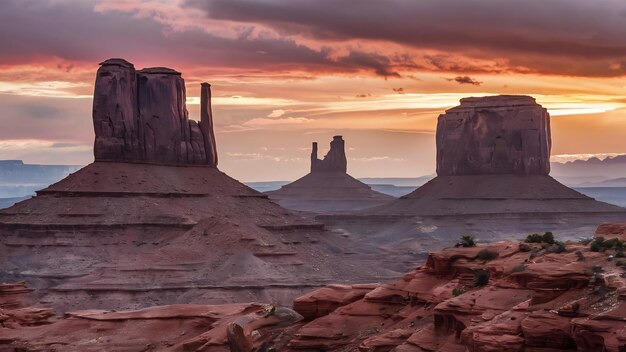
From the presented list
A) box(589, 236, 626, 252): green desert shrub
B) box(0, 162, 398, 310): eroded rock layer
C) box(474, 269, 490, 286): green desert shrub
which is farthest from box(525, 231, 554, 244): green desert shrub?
box(0, 162, 398, 310): eroded rock layer

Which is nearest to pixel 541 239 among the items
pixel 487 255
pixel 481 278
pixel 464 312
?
pixel 487 255

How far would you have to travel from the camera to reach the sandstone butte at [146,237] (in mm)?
148250

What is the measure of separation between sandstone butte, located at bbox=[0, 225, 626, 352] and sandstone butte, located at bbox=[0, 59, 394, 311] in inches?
2299

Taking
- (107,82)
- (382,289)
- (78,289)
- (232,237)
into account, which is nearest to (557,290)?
(382,289)

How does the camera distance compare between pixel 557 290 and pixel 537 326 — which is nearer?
pixel 537 326

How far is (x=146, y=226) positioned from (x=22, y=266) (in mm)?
18396

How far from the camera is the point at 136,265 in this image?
507 feet

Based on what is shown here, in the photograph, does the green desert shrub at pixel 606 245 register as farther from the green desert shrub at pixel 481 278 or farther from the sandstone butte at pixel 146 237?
the sandstone butte at pixel 146 237

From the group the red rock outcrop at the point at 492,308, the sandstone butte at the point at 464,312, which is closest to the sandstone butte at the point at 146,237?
the sandstone butte at the point at 464,312

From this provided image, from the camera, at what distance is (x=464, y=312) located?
5738cm

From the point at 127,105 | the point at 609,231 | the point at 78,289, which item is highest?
the point at 127,105

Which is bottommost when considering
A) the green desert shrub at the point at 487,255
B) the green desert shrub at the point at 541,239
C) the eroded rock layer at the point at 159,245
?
the eroded rock layer at the point at 159,245

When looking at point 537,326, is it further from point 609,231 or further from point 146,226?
point 146,226

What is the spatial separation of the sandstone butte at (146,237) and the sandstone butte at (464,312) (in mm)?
58388
